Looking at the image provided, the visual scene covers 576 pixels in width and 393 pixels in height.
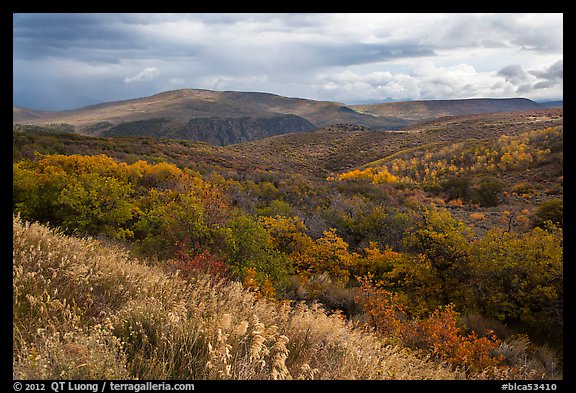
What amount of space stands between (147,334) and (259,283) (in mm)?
6096

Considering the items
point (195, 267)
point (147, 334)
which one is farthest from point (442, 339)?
point (147, 334)

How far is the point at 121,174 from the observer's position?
1838cm

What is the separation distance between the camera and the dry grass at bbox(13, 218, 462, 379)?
309 cm

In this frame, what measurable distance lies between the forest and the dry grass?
2 centimetres

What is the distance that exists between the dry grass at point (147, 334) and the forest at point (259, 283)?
2 cm

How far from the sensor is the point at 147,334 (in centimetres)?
368

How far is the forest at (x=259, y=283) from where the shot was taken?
3512mm

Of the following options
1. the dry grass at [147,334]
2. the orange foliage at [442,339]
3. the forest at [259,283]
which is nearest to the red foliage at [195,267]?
the forest at [259,283]

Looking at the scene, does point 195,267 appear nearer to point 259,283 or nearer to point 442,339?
point 259,283

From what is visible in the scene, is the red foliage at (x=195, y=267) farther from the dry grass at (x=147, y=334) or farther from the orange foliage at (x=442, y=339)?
the orange foliage at (x=442, y=339)
